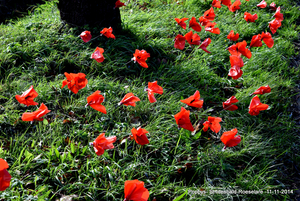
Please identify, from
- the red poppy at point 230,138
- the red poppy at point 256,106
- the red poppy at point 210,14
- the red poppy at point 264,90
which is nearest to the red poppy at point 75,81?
the red poppy at point 230,138

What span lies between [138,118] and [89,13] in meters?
1.39

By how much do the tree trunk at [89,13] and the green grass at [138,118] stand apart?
125 mm

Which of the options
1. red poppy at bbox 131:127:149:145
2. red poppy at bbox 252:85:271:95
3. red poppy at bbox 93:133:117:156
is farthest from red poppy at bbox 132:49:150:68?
red poppy at bbox 252:85:271:95

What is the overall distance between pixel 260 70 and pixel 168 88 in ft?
3.32

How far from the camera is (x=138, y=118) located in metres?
1.88

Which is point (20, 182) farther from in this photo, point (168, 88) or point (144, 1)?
point (144, 1)

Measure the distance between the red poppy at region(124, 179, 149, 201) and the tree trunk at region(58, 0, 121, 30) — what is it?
77.7 inches

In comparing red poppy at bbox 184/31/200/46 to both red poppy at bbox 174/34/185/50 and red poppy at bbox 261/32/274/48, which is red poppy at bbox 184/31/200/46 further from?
red poppy at bbox 261/32/274/48

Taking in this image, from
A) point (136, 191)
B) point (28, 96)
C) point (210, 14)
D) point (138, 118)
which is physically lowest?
point (138, 118)

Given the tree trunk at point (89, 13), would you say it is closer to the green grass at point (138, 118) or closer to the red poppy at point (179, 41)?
the green grass at point (138, 118)

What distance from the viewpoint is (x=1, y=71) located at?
6.98 ft

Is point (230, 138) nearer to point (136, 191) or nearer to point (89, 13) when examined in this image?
point (136, 191)

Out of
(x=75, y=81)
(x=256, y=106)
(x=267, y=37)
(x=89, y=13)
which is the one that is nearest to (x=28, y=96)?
(x=75, y=81)

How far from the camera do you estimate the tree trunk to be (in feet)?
8.17
